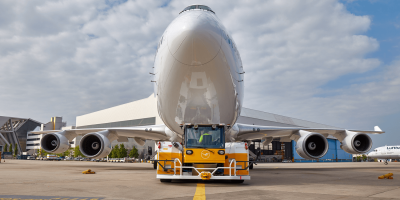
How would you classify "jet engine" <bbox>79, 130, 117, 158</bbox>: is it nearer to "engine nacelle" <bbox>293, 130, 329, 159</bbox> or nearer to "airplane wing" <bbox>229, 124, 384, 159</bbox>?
"airplane wing" <bbox>229, 124, 384, 159</bbox>

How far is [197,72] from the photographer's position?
7934mm

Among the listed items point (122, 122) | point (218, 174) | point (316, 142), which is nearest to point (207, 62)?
point (218, 174)

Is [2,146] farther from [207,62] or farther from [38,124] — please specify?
[207,62]

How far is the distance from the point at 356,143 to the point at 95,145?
12.7 meters

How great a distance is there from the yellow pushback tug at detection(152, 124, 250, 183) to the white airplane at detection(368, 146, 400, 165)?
4162 centimetres

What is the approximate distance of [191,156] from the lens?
758 cm

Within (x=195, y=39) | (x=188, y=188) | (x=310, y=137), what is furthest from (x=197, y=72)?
(x=310, y=137)

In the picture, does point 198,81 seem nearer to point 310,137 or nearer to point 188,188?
point 188,188

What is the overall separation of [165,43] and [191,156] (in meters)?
3.10

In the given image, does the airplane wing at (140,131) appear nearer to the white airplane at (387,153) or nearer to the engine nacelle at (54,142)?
the engine nacelle at (54,142)

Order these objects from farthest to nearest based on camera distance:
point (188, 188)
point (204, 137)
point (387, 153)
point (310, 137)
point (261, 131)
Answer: point (387, 153) < point (261, 131) < point (310, 137) < point (204, 137) < point (188, 188)

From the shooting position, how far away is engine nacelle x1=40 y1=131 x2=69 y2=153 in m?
14.9

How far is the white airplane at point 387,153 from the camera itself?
40281 millimetres

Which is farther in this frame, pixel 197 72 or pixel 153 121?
pixel 153 121
